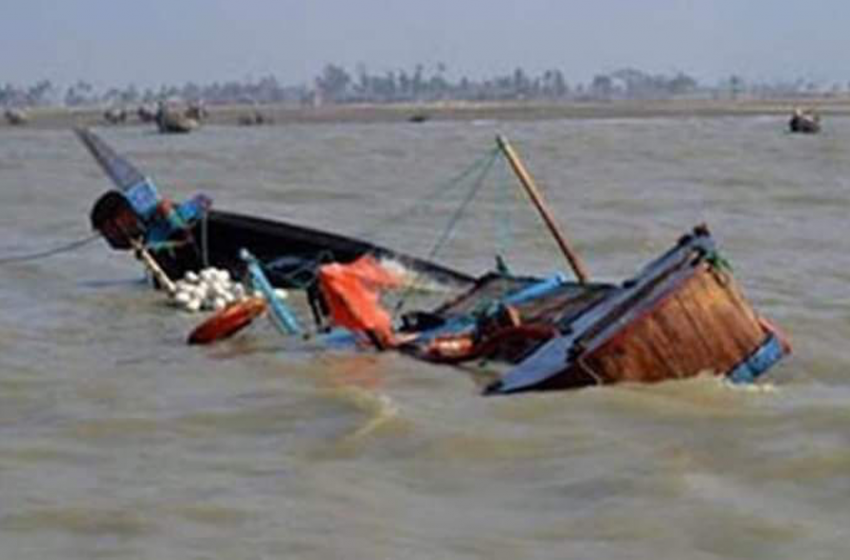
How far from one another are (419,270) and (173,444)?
8.31 m

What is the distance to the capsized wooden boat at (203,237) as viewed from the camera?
21.5m

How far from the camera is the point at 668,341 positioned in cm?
1359

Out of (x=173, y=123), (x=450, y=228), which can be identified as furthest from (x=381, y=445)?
(x=173, y=123)

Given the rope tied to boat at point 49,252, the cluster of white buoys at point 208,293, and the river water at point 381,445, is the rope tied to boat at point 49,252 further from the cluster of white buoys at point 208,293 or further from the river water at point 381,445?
the cluster of white buoys at point 208,293

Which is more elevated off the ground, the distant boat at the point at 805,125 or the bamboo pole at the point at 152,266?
the bamboo pole at the point at 152,266

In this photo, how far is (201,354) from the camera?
54.3ft

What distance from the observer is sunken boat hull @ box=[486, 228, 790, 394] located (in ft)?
44.1

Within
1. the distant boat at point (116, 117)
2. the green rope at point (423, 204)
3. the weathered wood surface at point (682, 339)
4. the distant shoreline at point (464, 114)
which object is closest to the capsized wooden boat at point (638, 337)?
the weathered wood surface at point (682, 339)

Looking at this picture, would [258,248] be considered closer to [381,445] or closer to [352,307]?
[352,307]

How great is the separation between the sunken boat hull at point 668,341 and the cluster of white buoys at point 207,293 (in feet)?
20.8

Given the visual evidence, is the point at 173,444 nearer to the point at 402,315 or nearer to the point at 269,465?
the point at 269,465

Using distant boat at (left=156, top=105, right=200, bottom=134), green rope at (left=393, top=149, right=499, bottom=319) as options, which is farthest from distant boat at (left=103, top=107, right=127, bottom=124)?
green rope at (left=393, top=149, right=499, bottom=319)

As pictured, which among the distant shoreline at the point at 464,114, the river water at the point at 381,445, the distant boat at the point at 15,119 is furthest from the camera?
the distant boat at the point at 15,119

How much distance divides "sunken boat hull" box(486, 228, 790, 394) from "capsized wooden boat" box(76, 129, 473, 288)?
7526mm
